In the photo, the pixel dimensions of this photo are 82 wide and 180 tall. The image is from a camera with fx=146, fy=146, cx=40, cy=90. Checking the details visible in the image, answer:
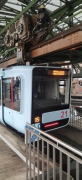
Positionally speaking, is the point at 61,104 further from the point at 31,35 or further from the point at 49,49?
the point at 31,35

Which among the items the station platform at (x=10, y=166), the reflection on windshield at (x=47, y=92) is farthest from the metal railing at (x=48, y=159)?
the reflection on windshield at (x=47, y=92)

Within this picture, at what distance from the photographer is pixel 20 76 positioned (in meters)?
3.86

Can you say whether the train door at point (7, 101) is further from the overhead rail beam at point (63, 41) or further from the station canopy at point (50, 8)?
the station canopy at point (50, 8)

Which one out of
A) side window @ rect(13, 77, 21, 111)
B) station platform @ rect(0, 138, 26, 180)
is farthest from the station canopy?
station platform @ rect(0, 138, 26, 180)

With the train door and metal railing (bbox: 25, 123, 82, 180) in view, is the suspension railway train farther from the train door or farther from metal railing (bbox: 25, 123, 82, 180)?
metal railing (bbox: 25, 123, 82, 180)

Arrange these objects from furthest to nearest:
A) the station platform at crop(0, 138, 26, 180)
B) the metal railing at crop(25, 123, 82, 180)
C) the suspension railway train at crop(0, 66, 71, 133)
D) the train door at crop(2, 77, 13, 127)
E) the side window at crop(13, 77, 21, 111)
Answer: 1. the train door at crop(2, 77, 13, 127)
2. the side window at crop(13, 77, 21, 111)
3. the suspension railway train at crop(0, 66, 71, 133)
4. the station platform at crop(0, 138, 26, 180)
5. the metal railing at crop(25, 123, 82, 180)

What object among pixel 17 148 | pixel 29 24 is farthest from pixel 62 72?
pixel 17 148

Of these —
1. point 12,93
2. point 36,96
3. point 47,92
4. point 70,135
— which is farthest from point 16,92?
point 70,135

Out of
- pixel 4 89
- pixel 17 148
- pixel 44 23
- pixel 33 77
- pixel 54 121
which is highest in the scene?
pixel 44 23

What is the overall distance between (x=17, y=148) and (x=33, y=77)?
1732mm

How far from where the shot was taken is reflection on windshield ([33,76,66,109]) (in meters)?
3.79

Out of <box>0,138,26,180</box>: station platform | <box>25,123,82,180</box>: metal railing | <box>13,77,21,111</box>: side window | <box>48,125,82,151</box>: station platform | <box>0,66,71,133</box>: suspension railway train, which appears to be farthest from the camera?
<box>48,125,82,151</box>: station platform

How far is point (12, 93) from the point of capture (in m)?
4.24

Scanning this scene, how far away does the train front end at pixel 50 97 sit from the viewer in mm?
Answer: 3783
